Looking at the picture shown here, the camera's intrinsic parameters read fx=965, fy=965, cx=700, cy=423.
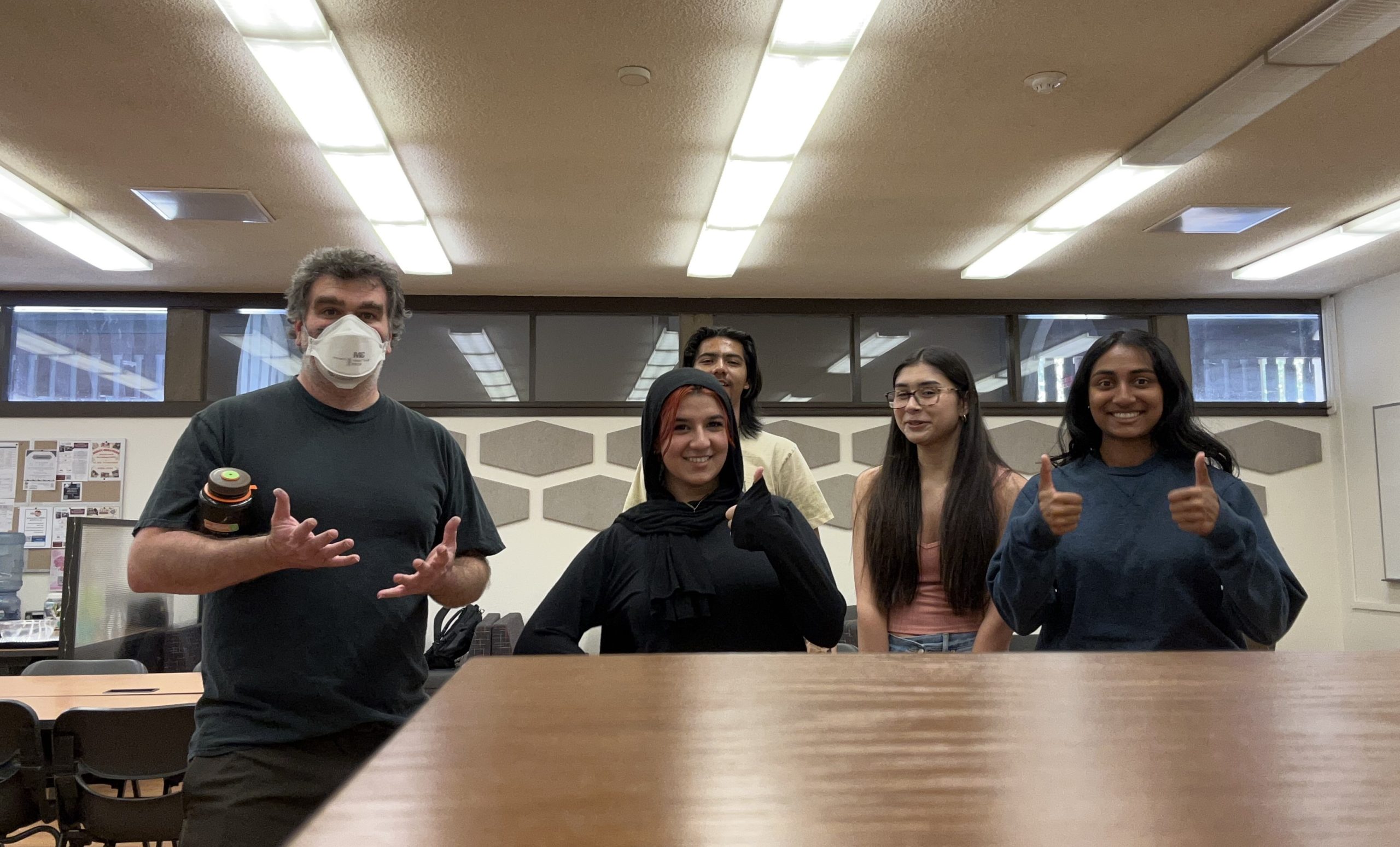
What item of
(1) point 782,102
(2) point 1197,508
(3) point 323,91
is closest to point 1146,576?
(2) point 1197,508

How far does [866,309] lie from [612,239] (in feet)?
7.23

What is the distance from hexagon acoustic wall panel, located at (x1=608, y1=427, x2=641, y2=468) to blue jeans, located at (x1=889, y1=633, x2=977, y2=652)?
4651mm

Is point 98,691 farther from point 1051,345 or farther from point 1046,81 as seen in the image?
point 1051,345

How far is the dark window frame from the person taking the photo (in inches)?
252

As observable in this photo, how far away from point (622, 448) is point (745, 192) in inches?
106

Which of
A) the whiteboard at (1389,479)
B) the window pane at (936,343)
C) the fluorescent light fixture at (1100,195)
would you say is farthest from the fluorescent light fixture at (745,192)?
the whiteboard at (1389,479)

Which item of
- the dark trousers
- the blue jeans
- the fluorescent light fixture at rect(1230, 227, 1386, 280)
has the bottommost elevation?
the dark trousers

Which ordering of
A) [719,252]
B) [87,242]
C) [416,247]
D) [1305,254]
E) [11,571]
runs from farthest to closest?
[11,571] < [1305,254] < [719,252] < [416,247] < [87,242]

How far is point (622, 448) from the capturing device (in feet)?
22.0

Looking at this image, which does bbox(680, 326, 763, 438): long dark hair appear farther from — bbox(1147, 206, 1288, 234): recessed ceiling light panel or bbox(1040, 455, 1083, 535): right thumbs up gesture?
bbox(1147, 206, 1288, 234): recessed ceiling light panel

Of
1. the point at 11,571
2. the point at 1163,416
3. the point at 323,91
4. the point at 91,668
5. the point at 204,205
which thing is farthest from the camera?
the point at 11,571

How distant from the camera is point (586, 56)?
3.32 m

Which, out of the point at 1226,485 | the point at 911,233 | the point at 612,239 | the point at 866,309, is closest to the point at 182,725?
the point at 1226,485

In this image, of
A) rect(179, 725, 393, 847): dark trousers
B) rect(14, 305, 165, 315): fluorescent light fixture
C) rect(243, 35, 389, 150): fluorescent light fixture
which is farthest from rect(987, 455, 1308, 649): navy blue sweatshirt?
rect(14, 305, 165, 315): fluorescent light fixture
